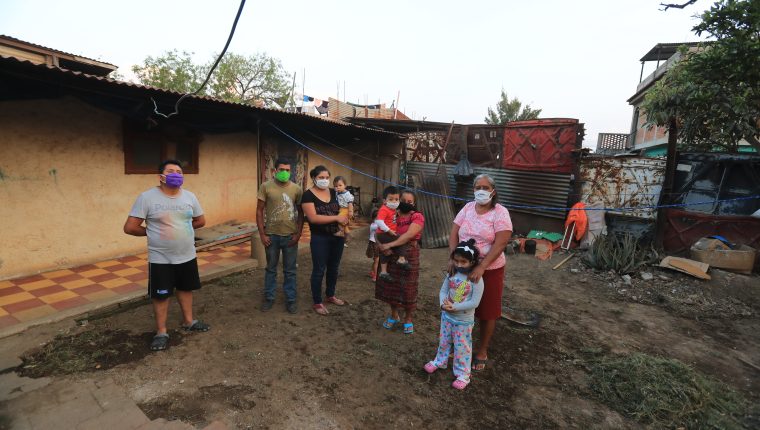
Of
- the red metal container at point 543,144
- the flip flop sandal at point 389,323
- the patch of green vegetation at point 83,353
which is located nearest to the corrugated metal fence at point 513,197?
the red metal container at point 543,144

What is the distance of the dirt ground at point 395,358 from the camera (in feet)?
8.52

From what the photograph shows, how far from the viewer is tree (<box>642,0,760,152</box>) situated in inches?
197

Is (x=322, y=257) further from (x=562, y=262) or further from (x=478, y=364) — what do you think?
(x=562, y=262)

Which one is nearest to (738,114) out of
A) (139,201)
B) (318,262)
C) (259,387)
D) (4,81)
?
(318,262)

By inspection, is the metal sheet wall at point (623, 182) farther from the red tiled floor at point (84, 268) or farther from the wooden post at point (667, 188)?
the red tiled floor at point (84, 268)

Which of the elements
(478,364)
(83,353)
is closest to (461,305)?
(478,364)

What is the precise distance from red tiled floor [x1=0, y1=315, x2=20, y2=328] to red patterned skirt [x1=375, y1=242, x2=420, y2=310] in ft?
11.5

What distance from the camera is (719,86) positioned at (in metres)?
5.52

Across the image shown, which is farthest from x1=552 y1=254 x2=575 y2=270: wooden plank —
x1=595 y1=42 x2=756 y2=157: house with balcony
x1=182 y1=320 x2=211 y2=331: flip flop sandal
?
x1=595 y1=42 x2=756 y2=157: house with balcony

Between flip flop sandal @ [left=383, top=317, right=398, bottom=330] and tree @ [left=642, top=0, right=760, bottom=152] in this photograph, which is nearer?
flip flop sandal @ [left=383, top=317, right=398, bottom=330]

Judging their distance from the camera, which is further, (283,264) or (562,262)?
(562,262)

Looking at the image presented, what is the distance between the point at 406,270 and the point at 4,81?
4.79 m

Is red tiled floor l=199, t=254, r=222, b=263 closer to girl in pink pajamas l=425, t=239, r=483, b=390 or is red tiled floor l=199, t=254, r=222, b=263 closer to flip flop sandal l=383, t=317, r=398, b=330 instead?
flip flop sandal l=383, t=317, r=398, b=330

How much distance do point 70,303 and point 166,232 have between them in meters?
1.92
